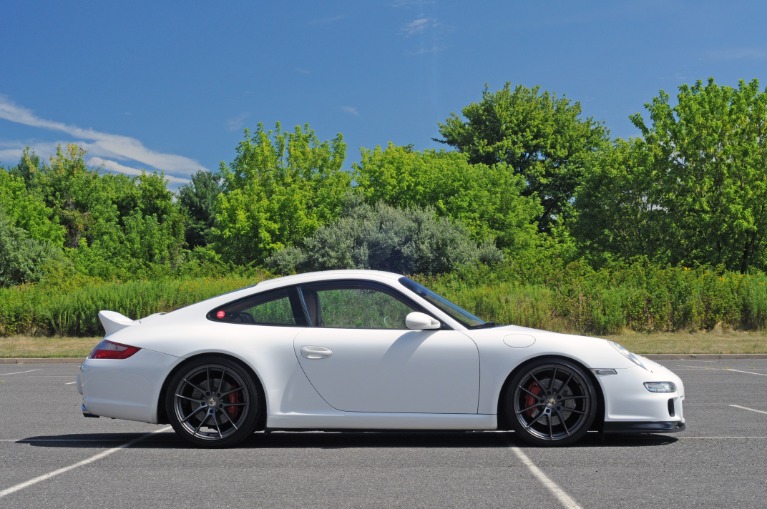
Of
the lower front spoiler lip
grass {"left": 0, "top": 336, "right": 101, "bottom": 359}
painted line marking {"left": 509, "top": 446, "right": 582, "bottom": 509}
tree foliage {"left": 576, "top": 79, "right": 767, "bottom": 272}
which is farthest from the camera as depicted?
tree foliage {"left": 576, "top": 79, "right": 767, "bottom": 272}

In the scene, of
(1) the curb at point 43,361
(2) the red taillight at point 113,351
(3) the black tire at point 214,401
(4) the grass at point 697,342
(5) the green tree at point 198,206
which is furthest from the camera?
(5) the green tree at point 198,206

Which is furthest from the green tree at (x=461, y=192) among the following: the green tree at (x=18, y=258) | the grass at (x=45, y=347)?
the grass at (x=45, y=347)

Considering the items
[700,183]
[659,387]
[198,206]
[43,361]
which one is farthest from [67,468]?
[198,206]

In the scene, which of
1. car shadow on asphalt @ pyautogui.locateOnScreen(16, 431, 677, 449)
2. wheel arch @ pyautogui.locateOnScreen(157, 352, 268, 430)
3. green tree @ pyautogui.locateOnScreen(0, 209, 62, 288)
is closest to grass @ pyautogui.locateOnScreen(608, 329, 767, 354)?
car shadow on asphalt @ pyautogui.locateOnScreen(16, 431, 677, 449)

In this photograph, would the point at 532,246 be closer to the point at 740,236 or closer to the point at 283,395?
the point at 740,236

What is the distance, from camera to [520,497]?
5.40 metres

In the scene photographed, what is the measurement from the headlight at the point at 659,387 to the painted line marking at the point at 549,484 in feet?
3.80

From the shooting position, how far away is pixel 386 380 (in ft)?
23.8

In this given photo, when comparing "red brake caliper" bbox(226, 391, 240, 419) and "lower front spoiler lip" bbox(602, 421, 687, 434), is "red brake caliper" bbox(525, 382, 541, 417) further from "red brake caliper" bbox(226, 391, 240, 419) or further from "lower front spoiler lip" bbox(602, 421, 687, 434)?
"red brake caliper" bbox(226, 391, 240, 419)

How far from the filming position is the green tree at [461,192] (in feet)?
190

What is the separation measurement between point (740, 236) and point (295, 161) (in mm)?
31685

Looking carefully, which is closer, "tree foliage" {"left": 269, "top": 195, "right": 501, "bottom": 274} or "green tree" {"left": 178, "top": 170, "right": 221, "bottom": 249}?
"tree foliage" {"left": 269, "top": 195, "right": 501, "bottom": 274}

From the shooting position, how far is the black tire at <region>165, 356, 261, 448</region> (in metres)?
7.27

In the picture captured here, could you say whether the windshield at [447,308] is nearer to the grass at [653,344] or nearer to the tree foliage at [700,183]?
the grass at [653,344]
